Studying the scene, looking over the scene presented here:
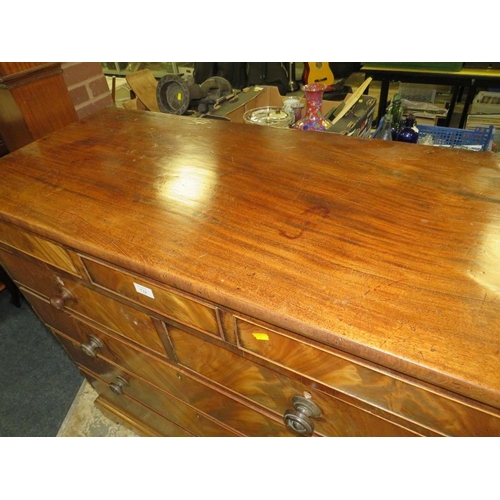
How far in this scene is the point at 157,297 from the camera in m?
0.59

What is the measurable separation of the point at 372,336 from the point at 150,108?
68.7 inches

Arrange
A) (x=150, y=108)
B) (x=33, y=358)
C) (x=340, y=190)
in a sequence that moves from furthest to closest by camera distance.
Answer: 1. (x=150, y=108)
2. (x=33, y=358)
3. (x=340, y=190)

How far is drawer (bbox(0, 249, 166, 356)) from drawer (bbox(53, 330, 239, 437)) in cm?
22

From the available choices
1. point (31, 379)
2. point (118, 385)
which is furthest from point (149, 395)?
point (31, 379)

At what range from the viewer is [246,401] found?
695mm

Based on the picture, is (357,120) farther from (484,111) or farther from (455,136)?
(484,111)

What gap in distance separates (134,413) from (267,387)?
78 cm

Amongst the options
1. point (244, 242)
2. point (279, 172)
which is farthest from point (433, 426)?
point (279, 172)

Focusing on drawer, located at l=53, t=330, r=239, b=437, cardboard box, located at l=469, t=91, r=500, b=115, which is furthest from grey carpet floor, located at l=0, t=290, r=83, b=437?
cardboard box, located at l=469, t=91, r=500, b=115

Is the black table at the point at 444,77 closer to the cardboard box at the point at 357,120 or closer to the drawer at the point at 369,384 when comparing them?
the cardboard box at the point at 357,120

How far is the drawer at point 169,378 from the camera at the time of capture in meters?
0.73

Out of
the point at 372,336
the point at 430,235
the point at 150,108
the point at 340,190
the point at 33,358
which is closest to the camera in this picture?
the point at 372,336

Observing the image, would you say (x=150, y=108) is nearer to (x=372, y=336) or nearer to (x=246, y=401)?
(x=246, y=401)
